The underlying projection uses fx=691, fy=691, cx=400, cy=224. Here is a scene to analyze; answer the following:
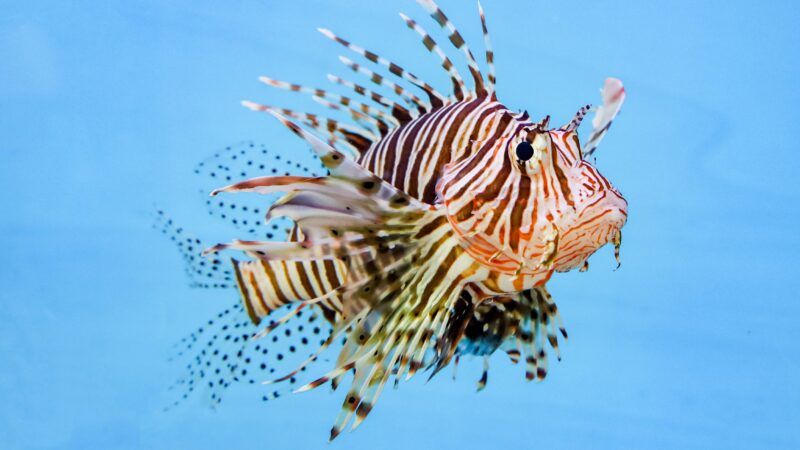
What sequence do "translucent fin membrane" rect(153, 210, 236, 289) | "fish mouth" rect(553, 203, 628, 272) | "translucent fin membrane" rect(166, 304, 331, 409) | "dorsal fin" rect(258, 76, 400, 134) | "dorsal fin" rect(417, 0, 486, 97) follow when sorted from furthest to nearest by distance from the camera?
"translucent fin membrane" rect(153, 210, 236, 289), "translucent fin membrane" rect(166, 304, 331, 409), "dorsal fin" rect(258, 76, 400, 134), "dorsal fin" rect(417, 0, 486, 97), "fish mouth" rect(553, 203, 628, 272)

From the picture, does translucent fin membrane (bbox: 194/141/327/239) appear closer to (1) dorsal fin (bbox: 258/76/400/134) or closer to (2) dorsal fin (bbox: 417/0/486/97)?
(1) dorsal fin (bbox: 258/76/400/134)

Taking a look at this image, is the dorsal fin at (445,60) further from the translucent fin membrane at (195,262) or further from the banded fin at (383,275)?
the translucent fin membrane at (195,262)

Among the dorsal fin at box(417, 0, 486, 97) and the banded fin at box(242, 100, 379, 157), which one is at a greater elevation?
the dorsal fin at box(417, 0, 486, 97)

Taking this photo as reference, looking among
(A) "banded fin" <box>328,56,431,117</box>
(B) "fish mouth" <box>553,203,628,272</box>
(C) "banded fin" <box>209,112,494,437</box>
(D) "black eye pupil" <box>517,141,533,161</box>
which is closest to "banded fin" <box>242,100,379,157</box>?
(A) "banded fin" <box>328,56,431,117</box>

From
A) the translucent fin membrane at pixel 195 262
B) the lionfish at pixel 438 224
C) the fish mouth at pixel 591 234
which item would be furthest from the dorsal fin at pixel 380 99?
the translucent fin membrane at pixel 195 262

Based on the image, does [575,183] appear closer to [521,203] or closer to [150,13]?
[521,203]

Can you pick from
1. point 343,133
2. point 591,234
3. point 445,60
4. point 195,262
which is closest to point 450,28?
point 445,60

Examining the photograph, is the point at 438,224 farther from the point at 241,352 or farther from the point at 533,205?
the point at 241,352

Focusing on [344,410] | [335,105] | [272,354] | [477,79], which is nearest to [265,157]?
[335,105]
